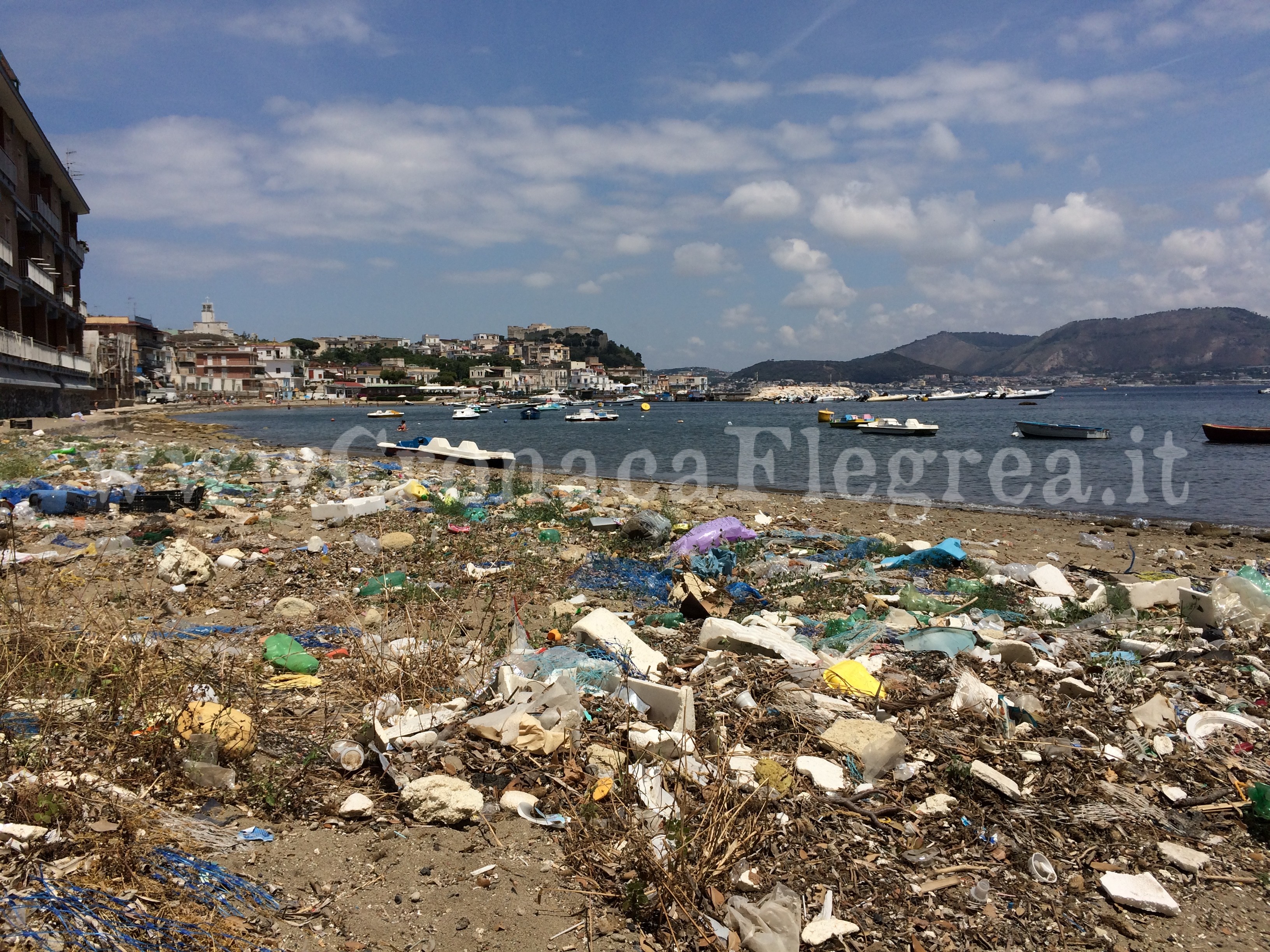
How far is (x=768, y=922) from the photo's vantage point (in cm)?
247

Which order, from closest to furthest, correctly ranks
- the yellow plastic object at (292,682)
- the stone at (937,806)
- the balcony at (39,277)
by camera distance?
1. the stone at (937,806)
2. the yellow plastic object at (292,682)
3. the balcony at (39,277)

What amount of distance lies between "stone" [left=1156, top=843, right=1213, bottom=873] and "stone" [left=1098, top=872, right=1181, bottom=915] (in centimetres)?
17

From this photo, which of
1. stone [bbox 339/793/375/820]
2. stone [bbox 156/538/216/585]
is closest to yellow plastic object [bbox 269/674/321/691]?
stone [bbox 339/793/375/820]

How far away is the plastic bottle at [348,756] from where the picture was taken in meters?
3.27

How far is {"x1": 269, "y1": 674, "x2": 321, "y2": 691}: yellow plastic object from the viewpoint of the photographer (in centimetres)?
412

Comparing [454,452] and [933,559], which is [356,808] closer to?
[933,559]

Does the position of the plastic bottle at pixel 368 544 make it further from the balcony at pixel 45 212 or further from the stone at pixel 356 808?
the balcony at pixel 45 212

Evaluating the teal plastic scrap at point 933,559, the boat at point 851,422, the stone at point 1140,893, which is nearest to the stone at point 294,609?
the stone at point 1140,893

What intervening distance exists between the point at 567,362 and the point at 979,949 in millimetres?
168491

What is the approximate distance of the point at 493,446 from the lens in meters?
34.9

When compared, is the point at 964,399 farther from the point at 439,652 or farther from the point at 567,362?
the point at 439,652

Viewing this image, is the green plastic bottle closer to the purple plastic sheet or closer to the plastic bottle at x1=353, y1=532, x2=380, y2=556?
the plastic bottle at x1=353, y1=532, x2=380, y2=556

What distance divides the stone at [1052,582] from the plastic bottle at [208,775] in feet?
21.8

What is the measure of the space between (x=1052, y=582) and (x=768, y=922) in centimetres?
598
